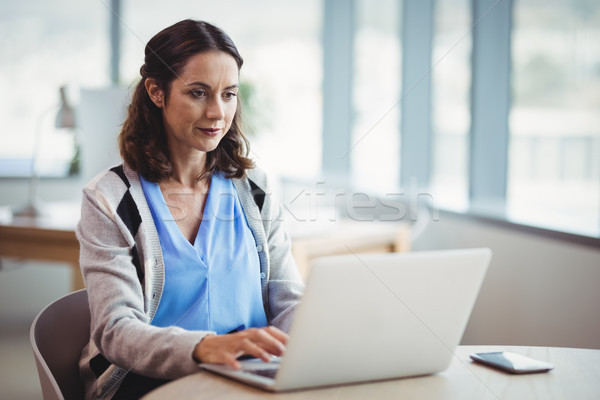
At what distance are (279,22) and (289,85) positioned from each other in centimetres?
49

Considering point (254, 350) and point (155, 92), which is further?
point (155, 92)

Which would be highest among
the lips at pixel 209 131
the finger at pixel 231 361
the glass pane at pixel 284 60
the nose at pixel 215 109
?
the glass pane at pixel 284 60

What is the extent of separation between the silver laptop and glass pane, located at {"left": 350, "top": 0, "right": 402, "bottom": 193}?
2.85 meters

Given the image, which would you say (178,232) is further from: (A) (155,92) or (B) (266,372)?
(B) (266,372)

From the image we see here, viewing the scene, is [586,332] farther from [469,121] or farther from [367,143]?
[367,143]

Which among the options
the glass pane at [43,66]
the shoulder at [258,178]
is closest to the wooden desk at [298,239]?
the shoulder at [258,178]

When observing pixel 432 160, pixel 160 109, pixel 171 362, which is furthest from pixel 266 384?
pixel 432 160

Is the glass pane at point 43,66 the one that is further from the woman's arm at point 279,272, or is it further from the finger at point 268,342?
the finger at point 268,342

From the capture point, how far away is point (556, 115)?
267cm

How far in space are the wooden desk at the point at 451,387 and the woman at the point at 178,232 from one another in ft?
0.51

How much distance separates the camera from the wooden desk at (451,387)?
3.04 feet

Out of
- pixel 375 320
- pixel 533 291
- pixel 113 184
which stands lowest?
pixel 533 291

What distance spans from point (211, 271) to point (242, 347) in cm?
36

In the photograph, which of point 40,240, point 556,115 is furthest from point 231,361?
point 556,115
